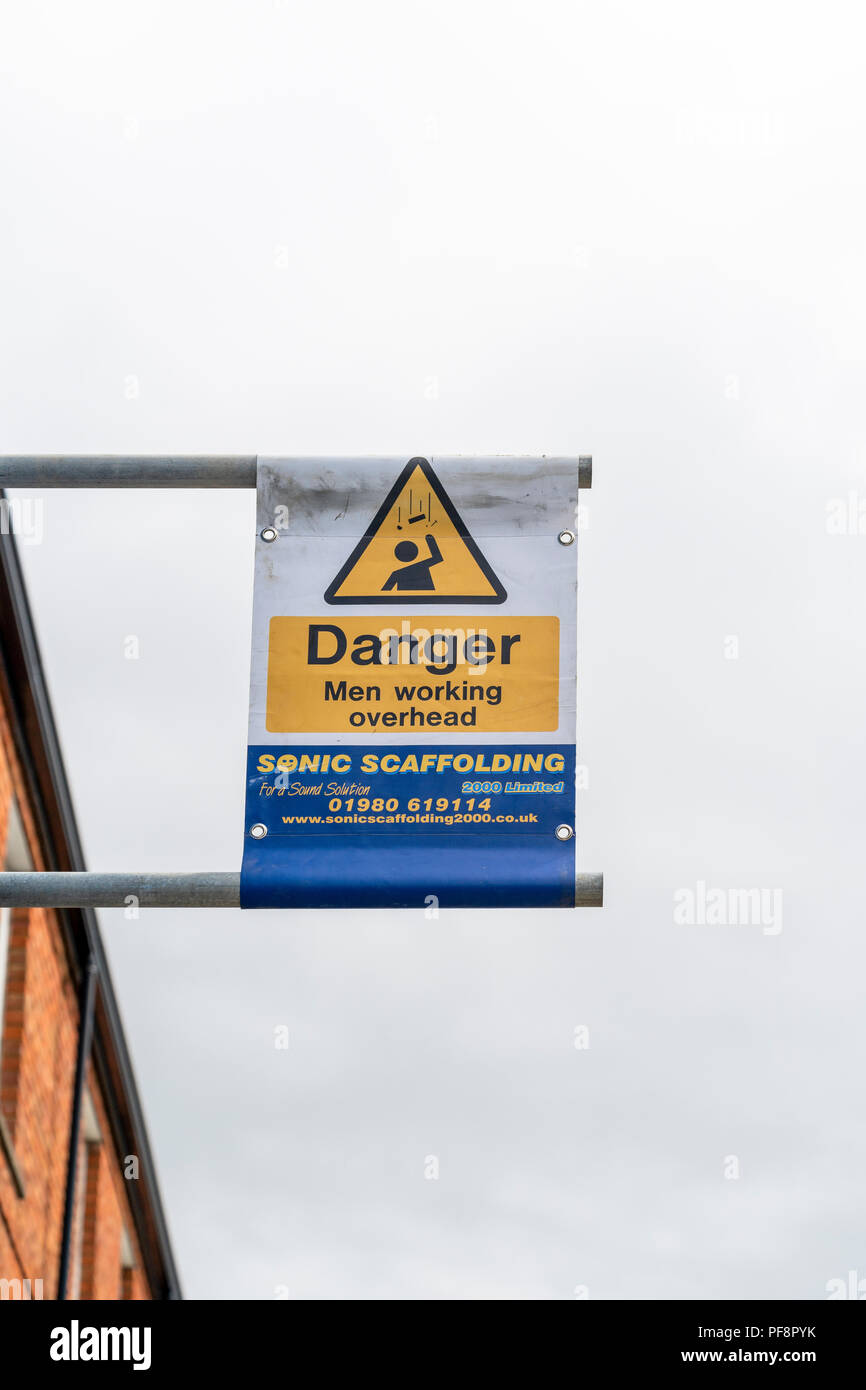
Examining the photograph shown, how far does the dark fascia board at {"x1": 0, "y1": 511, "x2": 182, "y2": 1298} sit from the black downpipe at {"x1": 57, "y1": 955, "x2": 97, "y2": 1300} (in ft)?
0.57

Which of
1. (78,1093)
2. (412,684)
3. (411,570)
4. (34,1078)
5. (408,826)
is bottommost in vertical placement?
(78,1093)

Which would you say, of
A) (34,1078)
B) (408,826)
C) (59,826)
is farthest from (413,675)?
(34,1078)

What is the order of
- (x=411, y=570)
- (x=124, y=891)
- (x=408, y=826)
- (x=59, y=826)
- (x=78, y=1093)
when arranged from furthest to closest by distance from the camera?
(x=78, y=1093) → (x=59, y=826) → (x=411, y=570) → (x=408, y=826) → (x=124, y=891)

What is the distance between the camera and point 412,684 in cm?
474

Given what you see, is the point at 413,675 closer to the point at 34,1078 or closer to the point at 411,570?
the point at 411,570

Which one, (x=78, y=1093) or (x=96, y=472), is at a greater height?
(x=96, y=472)

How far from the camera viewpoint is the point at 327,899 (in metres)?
4.56

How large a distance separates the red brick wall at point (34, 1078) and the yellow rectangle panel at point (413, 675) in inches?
265

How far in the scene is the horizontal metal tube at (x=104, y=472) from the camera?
15.9 feet

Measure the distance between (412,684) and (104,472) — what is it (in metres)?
1.25

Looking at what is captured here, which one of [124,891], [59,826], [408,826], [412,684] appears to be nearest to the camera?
[124,891]

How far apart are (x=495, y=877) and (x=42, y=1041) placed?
915 cm
